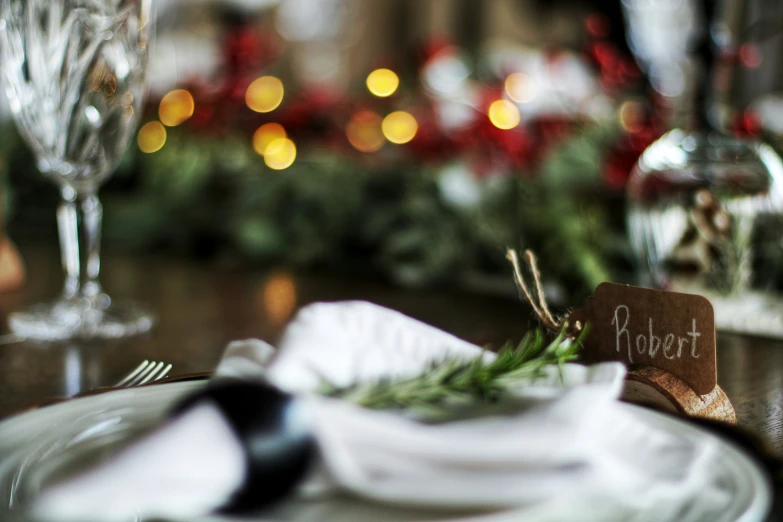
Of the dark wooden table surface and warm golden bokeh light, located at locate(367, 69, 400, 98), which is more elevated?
warm golden bokeh light, located at locate(367, 69, 400, 98)

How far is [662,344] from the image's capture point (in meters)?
0.29

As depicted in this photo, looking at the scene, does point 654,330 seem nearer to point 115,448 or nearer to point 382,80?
point 115,448

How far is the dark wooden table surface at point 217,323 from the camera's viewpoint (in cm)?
41

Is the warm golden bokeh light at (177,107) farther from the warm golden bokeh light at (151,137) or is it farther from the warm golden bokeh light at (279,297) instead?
the warm golden bokeh light at (279,297)

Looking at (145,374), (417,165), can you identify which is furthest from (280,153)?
(145,374)

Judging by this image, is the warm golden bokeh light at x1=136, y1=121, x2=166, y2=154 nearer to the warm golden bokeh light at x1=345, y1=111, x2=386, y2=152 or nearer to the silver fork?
the warm golden bokeh light at x1=345, y1=111, x2=386, y2=152

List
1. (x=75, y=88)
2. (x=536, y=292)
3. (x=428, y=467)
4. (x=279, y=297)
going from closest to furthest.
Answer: (x=428, y=467)
(x=536, y=292)
(x=75, y=88)
(x=279, y=297)

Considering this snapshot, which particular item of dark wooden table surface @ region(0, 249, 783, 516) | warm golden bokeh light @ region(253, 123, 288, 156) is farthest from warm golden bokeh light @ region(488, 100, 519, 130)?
warm golden bokeh light @ region(253, 123, 288, 156)

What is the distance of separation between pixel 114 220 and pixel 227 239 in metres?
0.17

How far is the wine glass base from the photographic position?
0.54 meters

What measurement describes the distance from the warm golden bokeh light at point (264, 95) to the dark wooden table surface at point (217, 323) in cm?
32

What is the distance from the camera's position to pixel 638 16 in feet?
5.31

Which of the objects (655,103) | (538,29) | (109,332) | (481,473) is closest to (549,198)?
(655,103)

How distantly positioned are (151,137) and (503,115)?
20.4 inches
